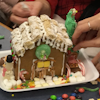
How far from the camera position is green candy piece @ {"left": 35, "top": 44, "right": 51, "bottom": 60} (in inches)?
28.9

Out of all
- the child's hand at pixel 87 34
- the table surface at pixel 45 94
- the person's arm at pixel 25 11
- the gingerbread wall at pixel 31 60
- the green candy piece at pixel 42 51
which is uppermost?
the person's arm at pixel 25 11

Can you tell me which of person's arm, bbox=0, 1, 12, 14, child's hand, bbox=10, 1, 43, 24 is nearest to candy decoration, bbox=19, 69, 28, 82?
child's hand, bbox=10, 1, 43, 24

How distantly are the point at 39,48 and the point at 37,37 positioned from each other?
61 mm

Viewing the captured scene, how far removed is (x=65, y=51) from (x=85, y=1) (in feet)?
2.38

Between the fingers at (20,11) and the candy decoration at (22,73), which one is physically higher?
the fingers at (20,11)

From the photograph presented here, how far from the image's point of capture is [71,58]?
91 cm

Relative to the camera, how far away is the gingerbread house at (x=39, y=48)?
2.34 feet

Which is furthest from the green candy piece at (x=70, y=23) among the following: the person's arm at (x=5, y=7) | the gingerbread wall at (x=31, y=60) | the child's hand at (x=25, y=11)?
the person's arm at (x=5, y=7)

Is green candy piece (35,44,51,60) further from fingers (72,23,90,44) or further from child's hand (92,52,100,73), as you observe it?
child's hand (92,52,100,73)

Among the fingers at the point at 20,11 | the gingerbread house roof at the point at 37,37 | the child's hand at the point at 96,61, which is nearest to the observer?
the gingerbread house roof at the point at 37,37

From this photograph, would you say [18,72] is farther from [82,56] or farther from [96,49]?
[96,49]

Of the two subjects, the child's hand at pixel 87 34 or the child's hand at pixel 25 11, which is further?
the child's hand at pixel 25 11

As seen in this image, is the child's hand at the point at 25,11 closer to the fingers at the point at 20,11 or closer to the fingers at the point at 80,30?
the fingers at the point at 20,11

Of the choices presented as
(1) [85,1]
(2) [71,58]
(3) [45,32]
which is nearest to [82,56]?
(2) [71,58]
